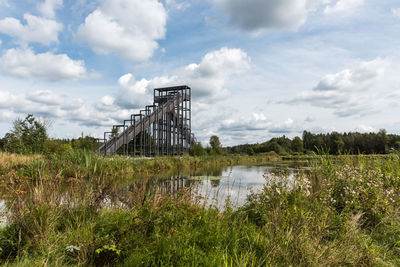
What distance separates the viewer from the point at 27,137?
16.9 m

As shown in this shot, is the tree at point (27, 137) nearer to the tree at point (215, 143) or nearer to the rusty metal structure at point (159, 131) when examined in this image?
the rusty metal structure at point (159, 131)

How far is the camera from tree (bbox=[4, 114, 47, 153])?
1559 centimetres

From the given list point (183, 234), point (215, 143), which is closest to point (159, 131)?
point (215, 143)

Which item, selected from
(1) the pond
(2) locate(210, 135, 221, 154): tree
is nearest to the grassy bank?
(1) the pond

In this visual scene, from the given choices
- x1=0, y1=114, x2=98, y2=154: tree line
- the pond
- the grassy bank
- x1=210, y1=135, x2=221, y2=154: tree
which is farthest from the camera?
x1=210, y1=135, x2=221, y2=154: tree

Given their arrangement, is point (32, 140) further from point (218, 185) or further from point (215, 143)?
point (215, 143)

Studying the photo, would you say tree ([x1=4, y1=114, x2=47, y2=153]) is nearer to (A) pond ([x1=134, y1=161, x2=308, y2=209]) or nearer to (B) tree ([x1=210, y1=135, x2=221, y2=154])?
(A) pond ([x1=134, y1=161, x2=308, y2=209])

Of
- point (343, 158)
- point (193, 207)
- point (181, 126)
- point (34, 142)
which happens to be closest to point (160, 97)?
point (181, 126)

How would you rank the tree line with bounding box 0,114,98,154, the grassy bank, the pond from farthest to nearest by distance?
the tree line with bounding box 0,114,98,154 < the pond < the grassy bank

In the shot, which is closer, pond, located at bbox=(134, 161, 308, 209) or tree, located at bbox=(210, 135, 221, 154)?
pond, located at bbox=(134, 161, 308, 209)

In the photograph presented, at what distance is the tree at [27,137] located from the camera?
15.6 m

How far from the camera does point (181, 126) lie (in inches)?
1095

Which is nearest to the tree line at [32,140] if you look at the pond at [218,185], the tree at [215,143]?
the pond at [218,185]

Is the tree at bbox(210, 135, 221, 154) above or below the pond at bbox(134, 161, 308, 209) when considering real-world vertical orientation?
above
